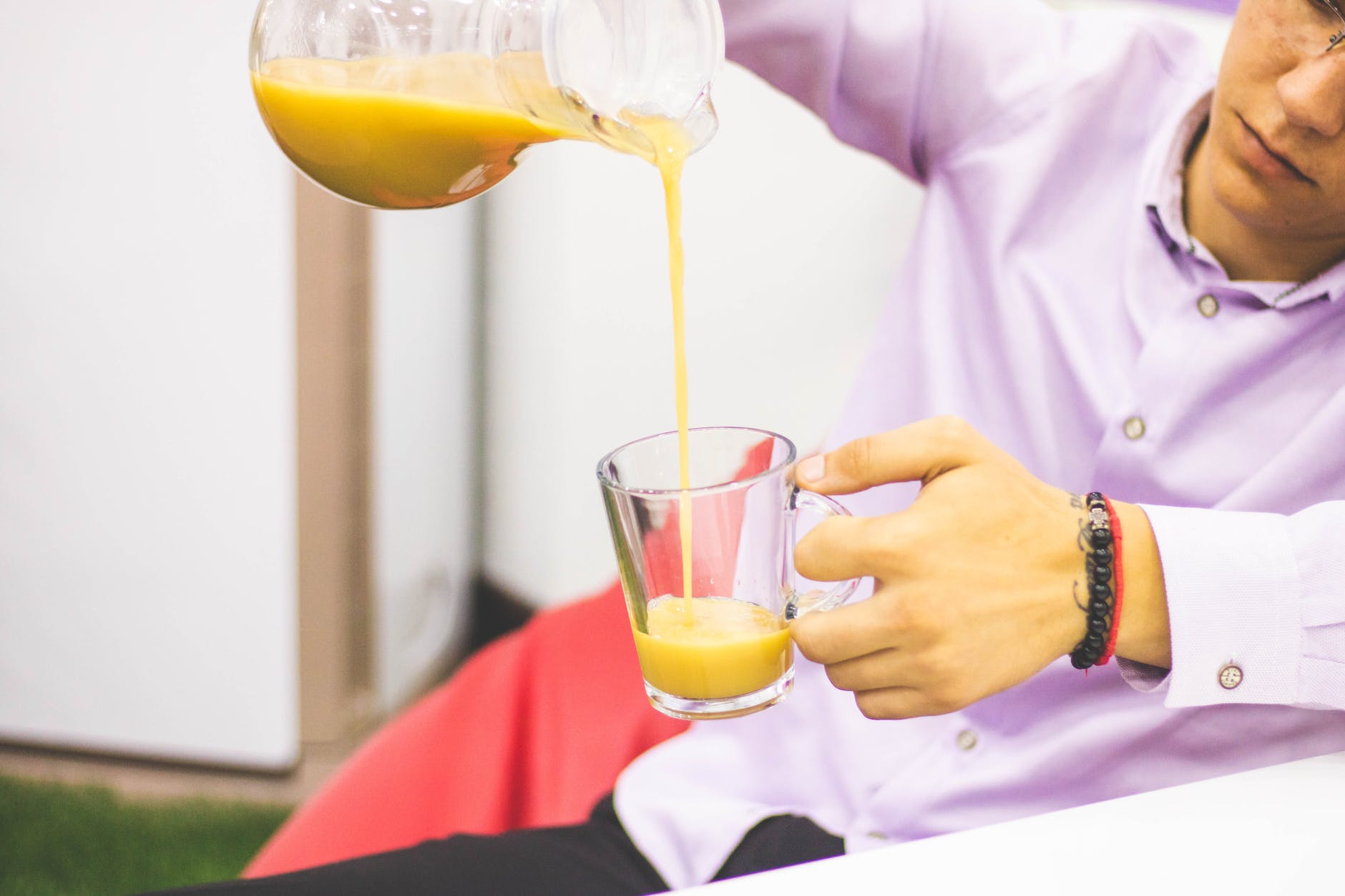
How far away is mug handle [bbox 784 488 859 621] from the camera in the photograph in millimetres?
753

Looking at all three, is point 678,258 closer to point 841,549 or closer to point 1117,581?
point 841,549

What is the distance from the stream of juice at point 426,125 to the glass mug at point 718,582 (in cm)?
2

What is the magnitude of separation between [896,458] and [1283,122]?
47 cm

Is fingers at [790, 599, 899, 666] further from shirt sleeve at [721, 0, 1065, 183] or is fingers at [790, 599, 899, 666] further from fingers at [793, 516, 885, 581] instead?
shirt sleeve at [721, 0, 1065, 183]

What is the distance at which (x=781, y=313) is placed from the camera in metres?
2.14

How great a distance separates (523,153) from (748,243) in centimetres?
127

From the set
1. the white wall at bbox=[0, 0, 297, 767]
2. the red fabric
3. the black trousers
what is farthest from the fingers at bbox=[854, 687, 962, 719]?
the white wall at bbox=[0, 0, 297, 767]

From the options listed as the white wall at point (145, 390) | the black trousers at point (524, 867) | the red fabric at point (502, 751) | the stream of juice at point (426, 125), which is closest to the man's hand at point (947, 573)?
the stream of juice at point (426, 125)

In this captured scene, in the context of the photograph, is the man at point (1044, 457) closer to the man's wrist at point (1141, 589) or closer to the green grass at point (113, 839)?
the man's wrist at point (1141, 589)

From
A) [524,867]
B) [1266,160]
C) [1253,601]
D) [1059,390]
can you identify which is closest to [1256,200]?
A: [1266,160]

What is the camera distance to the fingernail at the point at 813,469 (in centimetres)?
74

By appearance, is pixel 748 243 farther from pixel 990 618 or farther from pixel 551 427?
pixel 990 618

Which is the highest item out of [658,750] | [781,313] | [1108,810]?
[1108,810]

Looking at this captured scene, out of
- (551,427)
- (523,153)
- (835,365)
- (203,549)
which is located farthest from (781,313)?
(523,153)
